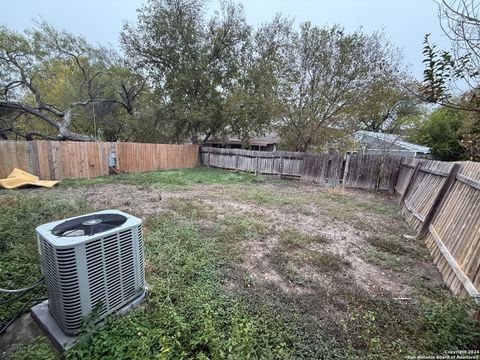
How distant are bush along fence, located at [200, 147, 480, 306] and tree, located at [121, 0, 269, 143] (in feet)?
16.7

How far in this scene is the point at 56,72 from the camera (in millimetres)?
12195

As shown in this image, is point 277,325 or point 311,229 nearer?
point 277,325

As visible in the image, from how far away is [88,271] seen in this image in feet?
4.62

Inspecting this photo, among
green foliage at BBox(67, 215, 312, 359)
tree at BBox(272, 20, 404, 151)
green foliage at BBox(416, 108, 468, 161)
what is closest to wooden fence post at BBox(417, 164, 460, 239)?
green foliage at BBox(67, 215, 312, 359)

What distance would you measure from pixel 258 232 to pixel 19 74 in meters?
14.3

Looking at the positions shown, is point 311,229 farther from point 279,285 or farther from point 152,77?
point 152,77

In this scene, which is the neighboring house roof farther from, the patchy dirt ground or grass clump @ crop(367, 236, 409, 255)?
grass clump @ crop(367, 236, 409, 255)

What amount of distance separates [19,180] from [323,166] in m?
10.1

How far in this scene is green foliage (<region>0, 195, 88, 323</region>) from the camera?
2047mm

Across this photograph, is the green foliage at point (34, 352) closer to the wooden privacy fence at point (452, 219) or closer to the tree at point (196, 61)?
the wooden privacy fence at point (452, 219)

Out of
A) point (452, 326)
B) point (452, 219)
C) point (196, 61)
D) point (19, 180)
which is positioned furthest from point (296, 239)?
point (196, 61)

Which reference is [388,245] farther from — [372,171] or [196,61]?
[196,61]

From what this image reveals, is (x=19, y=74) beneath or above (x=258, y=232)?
above

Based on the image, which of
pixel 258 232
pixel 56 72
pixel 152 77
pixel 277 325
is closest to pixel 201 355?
pixel 277 325
